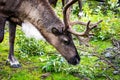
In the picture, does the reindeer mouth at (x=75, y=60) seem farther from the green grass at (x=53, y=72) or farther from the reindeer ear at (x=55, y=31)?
the reindeer ear at (x=55, y=31)

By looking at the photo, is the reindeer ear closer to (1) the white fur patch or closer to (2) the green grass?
(1) the white fur patch

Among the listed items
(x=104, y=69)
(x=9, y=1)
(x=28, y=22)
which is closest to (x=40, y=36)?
(x=28, y=22)

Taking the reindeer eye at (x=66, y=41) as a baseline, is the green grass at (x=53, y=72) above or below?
below

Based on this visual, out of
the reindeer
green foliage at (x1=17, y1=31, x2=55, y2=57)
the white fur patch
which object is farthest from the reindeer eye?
green foliage at (x1=17, y1=31, x2=55, y2=57)

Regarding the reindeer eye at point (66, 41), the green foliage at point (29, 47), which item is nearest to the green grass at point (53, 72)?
the green foliage at point (29, 47)

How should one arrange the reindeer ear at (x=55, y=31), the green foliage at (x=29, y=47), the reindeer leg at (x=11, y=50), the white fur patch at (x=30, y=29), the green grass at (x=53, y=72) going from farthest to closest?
the green foliage at (x=29, y=47), the reindeer leg at (x=11, y=50), the green grass at (x=53, y=72), the white fur patch at (x=30, y=29), the reindeer ear at (x=55, y=31)

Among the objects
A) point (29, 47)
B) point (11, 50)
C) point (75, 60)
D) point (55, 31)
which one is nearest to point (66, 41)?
point (55, 31)

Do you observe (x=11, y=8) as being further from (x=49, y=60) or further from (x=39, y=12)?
(x=49, y=60)

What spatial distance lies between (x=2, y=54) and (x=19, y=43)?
42 centimetres

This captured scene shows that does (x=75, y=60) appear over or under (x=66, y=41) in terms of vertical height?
under

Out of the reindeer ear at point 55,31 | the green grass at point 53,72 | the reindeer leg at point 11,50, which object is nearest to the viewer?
the reindeer ear at point 55,31

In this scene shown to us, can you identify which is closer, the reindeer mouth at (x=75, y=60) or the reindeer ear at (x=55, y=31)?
the reindeer ear at (x=55, y=31)

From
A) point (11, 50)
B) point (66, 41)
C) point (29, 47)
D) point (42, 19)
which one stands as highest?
point (42, 19)

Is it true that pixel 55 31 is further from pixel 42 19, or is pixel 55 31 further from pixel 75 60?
pixel 75 60
